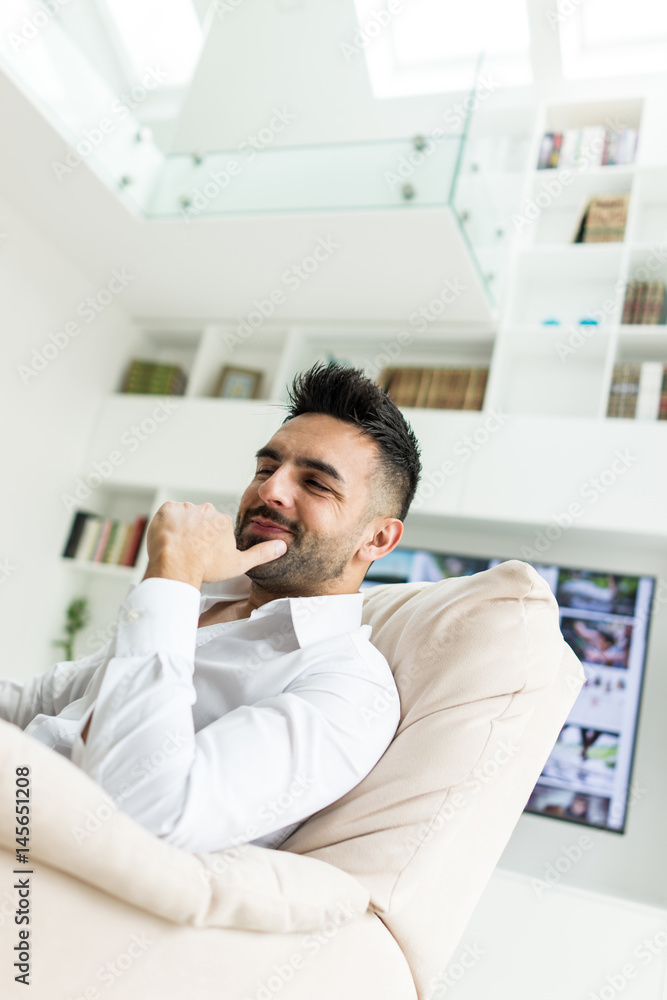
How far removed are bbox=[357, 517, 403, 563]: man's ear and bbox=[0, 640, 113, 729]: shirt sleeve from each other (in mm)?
483

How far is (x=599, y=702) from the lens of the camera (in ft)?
9.59

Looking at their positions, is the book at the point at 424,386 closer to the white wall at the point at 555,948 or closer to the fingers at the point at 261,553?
the white wall at the point at 555,948

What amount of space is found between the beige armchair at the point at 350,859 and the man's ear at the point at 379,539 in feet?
0.43

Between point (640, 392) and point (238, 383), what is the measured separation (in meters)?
2.02

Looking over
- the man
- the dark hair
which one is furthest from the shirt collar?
the dark hair

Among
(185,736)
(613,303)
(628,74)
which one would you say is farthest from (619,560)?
(185,736)

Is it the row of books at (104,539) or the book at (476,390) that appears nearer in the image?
the book at (476,390)

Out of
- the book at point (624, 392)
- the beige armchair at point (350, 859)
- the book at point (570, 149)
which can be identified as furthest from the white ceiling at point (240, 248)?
the beige armchair at point (350, 859)

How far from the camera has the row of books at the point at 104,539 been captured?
3875 millimetres

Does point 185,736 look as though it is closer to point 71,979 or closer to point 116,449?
point 71,979

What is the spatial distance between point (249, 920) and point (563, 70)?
4.03 metres

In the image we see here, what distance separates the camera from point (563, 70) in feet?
11.9

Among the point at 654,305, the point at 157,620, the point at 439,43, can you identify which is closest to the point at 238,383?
the point at 439,43

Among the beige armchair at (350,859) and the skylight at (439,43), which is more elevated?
the skylight at (439,43)
